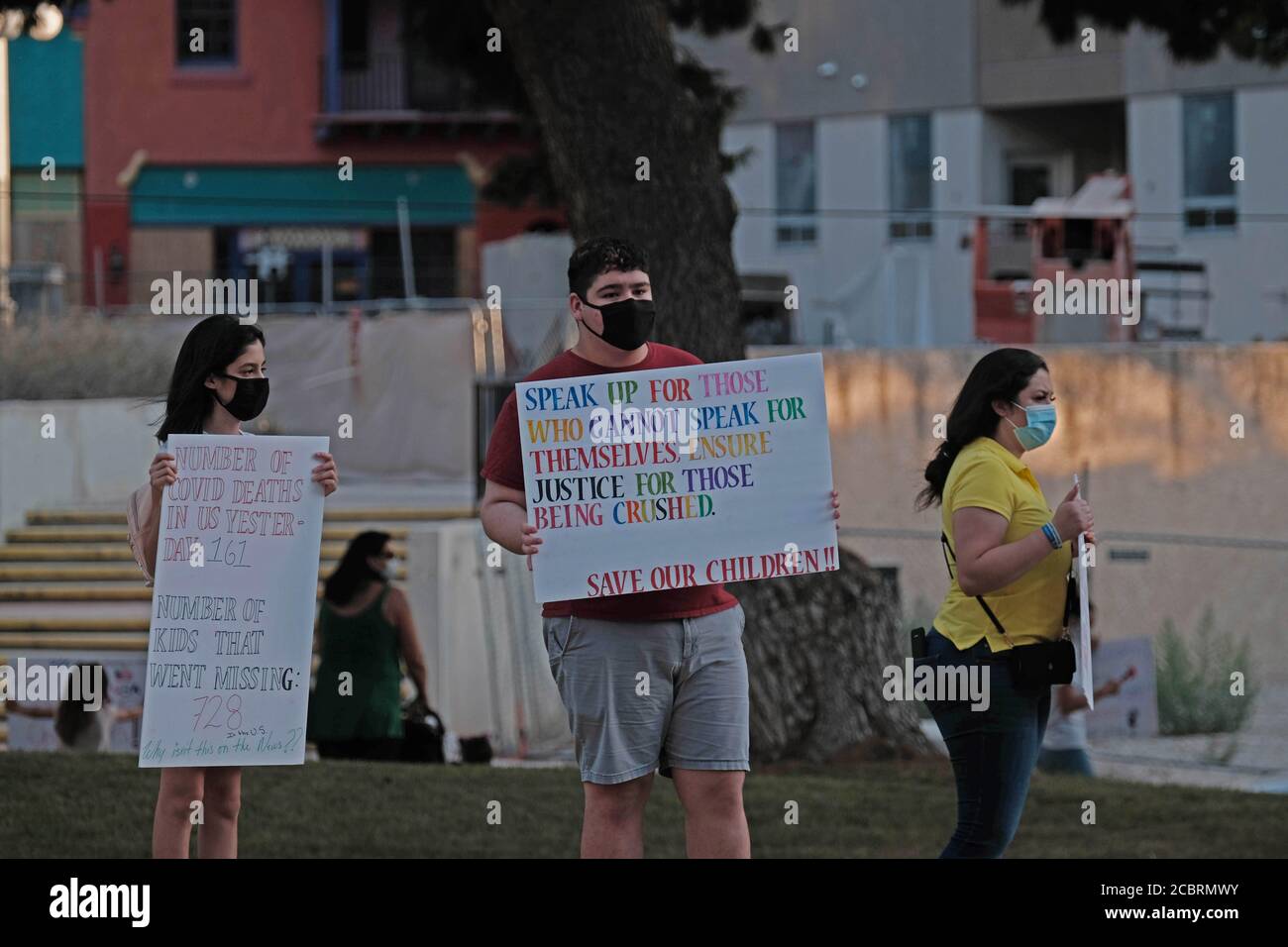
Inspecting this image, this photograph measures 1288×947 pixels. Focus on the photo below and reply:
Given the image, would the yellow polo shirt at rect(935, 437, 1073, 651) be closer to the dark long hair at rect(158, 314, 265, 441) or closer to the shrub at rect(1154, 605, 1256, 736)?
the dark long hair at rect(158, 314, 265, 441)

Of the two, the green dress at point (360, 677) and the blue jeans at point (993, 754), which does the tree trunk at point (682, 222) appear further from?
the blue jeans at point (993, 754)

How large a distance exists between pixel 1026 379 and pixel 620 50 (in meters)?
5.39

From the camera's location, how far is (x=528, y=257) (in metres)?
25.5

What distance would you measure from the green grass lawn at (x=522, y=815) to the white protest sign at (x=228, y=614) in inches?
95.6

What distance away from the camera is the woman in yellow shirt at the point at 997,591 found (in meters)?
5.86

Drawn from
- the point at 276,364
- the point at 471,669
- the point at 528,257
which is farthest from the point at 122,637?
the point at 528,257

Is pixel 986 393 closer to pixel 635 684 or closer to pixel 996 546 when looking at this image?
pixel 996 546

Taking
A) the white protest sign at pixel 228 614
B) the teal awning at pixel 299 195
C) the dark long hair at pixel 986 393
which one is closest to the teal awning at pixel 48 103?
the teal awning at pixel 299 195

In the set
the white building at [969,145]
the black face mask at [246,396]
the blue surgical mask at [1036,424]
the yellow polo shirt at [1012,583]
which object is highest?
the white building at [969,145]

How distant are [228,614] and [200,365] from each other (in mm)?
711

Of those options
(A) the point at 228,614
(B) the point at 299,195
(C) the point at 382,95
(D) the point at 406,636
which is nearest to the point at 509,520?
(A) the point at 228,614

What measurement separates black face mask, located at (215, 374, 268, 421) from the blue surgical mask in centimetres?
214

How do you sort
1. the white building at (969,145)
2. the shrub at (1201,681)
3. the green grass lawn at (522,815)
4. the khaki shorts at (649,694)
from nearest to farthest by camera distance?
the khaki shorts at (649,694) → the green grass lawn at (522,815) → the shrub at (1201,681) → the white building at (969,145)
